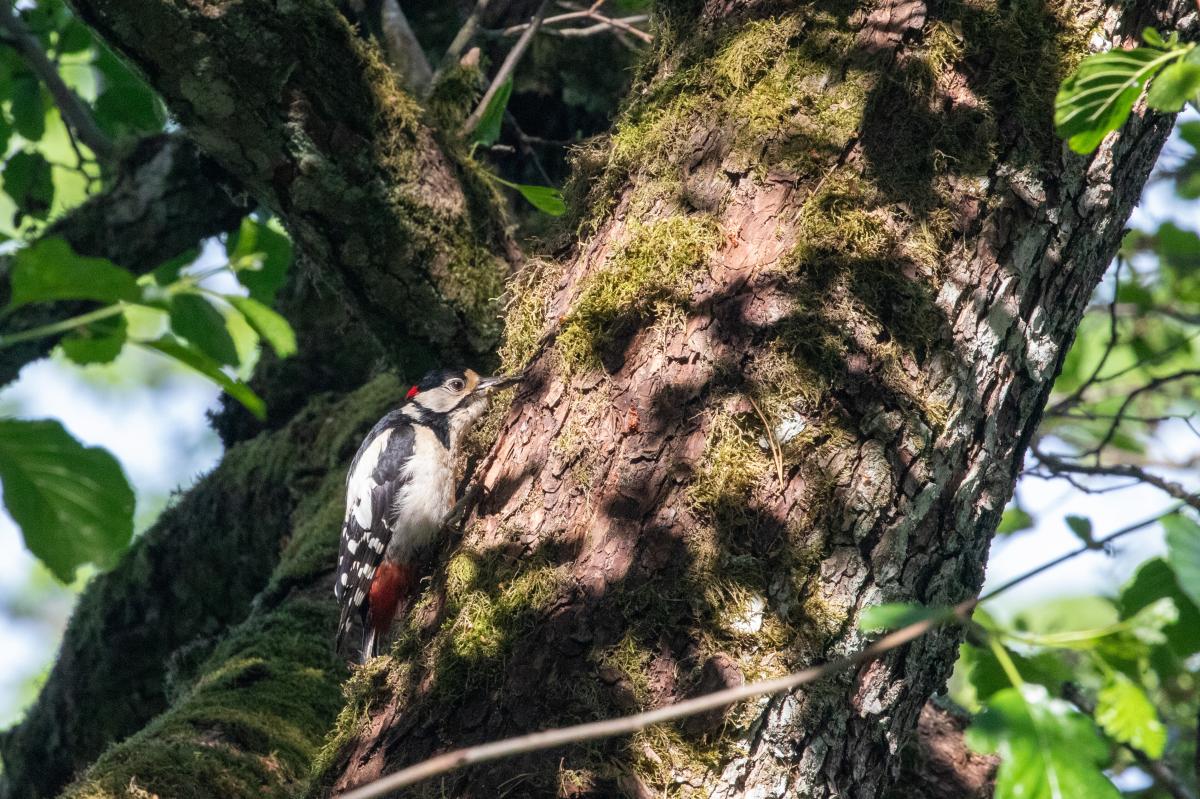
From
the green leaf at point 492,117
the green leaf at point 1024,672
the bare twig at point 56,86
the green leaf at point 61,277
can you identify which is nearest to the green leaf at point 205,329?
the green leaf at point 61,277

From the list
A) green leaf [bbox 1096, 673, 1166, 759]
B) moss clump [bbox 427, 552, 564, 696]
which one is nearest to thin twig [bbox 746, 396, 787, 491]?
moss clump [bbox 427, 552, 564, 696]

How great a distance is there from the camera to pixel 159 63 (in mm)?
3150

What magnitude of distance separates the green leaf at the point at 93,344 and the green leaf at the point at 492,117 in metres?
2.38

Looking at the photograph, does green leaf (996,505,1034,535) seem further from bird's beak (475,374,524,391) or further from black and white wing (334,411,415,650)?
bird's beak (475,374,524,391)

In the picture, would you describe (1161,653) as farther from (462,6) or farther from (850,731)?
(462,6)

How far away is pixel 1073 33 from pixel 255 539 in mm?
4355

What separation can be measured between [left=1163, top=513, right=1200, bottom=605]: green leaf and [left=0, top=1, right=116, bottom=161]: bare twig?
504 cm

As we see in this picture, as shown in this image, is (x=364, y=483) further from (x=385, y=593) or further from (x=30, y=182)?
(x=30, y=182)

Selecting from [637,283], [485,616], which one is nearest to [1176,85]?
[637,283]

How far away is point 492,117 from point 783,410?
2254 millimetres

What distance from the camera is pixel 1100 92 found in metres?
1.74

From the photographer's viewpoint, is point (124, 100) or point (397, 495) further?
point (124, 100)

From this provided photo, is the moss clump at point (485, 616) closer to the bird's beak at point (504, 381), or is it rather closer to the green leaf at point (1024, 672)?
the bird's beak at point (504, 381)

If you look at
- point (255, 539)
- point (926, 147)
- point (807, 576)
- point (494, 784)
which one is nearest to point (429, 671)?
point (494, 784)
